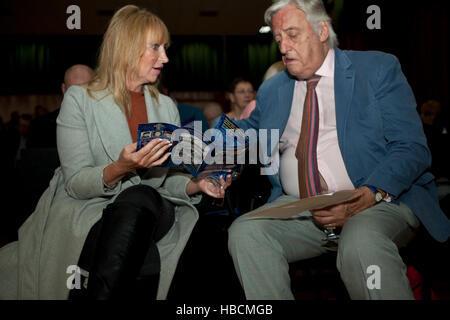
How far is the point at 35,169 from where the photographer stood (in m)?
2.08

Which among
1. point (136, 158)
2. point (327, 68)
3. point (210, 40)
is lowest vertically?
point (136, 158)

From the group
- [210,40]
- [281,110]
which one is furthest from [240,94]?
[210,40]

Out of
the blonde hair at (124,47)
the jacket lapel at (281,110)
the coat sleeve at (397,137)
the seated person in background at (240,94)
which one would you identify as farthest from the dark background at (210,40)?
the coat sleeve at (397,137)

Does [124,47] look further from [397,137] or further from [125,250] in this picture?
[397,137]

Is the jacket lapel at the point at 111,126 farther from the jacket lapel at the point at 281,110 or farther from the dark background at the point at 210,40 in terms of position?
the dark background at the point at 210,40

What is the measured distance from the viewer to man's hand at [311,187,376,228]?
1345 mm

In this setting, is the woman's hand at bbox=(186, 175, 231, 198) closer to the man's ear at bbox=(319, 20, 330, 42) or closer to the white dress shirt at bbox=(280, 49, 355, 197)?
the white dress shirt at bbox=(280, 49, 355, 197)

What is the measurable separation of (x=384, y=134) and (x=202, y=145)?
28.0 inches

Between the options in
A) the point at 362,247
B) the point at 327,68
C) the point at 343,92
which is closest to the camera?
the point at 362,247

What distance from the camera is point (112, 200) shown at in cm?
155

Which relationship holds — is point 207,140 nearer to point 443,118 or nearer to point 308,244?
point 308,244

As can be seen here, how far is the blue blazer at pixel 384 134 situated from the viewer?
1408 mm
